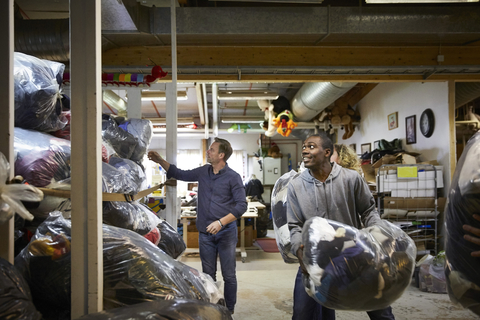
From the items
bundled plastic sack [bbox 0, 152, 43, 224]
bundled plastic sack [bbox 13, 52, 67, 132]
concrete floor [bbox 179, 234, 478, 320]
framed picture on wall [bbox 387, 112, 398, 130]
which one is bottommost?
concrete floor [bbox 179, 234, 478, 320]

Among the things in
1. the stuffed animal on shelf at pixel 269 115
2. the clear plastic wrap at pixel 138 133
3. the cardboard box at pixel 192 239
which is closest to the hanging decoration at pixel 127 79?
the clear plastic wrap at pixel 138 133

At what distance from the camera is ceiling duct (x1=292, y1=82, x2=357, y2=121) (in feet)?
18.6

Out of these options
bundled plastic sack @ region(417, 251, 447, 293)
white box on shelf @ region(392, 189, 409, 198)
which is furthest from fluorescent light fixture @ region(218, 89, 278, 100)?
bundled plastic sack @ region(417, 251, 447, 293)

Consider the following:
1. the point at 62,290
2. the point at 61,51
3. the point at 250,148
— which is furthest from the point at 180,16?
the point at 250,148

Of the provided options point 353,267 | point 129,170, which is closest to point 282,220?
point 129,170

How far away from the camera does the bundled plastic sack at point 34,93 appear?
1523mm

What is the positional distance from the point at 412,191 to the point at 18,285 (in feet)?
14.8

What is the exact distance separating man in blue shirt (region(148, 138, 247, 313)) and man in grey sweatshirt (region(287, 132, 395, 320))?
3.38ft

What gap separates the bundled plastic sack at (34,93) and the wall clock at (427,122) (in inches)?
198

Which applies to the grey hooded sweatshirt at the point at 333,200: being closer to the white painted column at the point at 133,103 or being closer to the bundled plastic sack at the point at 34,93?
the bundled plastic sack at the point at 34,93

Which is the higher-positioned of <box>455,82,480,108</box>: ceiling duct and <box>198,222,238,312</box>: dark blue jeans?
<box>455,82,480,108</box>: ceiling duct

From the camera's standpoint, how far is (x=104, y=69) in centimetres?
425

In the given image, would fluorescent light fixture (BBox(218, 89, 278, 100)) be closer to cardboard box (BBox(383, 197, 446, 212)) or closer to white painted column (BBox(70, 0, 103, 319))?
cardboard box (BBox(383, 197, 446, 212))

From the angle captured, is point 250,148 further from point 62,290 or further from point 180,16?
point 62,290
